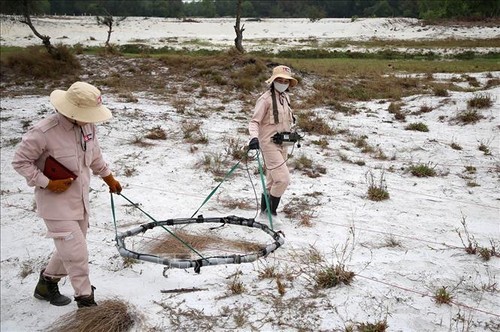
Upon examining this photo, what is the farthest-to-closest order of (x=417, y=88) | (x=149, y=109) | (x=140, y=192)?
(x=417, y=88) < (x=149, y=109) < (x=140, y=192)

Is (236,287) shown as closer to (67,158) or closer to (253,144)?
(253,144)

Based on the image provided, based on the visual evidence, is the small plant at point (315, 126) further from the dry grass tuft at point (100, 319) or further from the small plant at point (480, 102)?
the dry grass tuft at point (100, 319)

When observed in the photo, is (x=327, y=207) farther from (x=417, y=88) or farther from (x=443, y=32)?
(x=443, y=32)

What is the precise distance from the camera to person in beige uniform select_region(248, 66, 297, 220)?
573 cm

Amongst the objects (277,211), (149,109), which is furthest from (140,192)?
(149,109)

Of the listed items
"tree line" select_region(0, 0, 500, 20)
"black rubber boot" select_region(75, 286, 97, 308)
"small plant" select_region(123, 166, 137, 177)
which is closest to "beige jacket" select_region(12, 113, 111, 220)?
"black rubber boot" select_region(75, 286, 97, 308)

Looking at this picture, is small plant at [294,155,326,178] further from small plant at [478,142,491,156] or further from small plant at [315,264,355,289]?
small plant at [315,264,355,289]

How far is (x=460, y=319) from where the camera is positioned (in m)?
3.79

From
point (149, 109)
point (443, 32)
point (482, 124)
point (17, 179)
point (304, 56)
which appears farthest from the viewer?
point (304, 56)

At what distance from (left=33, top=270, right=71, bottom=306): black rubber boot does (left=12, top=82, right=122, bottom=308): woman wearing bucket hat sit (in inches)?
17.4

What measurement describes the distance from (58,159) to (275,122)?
2911 millimetres

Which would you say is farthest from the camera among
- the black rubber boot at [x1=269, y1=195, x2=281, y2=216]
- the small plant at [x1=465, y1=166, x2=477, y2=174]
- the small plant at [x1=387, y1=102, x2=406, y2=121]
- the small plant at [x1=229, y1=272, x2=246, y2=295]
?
the small plant at [x1=387, y1=102, x2=406, y2=121]

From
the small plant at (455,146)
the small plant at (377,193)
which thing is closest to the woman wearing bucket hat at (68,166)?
the small plant at (377,193)

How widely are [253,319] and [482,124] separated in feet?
30.7
